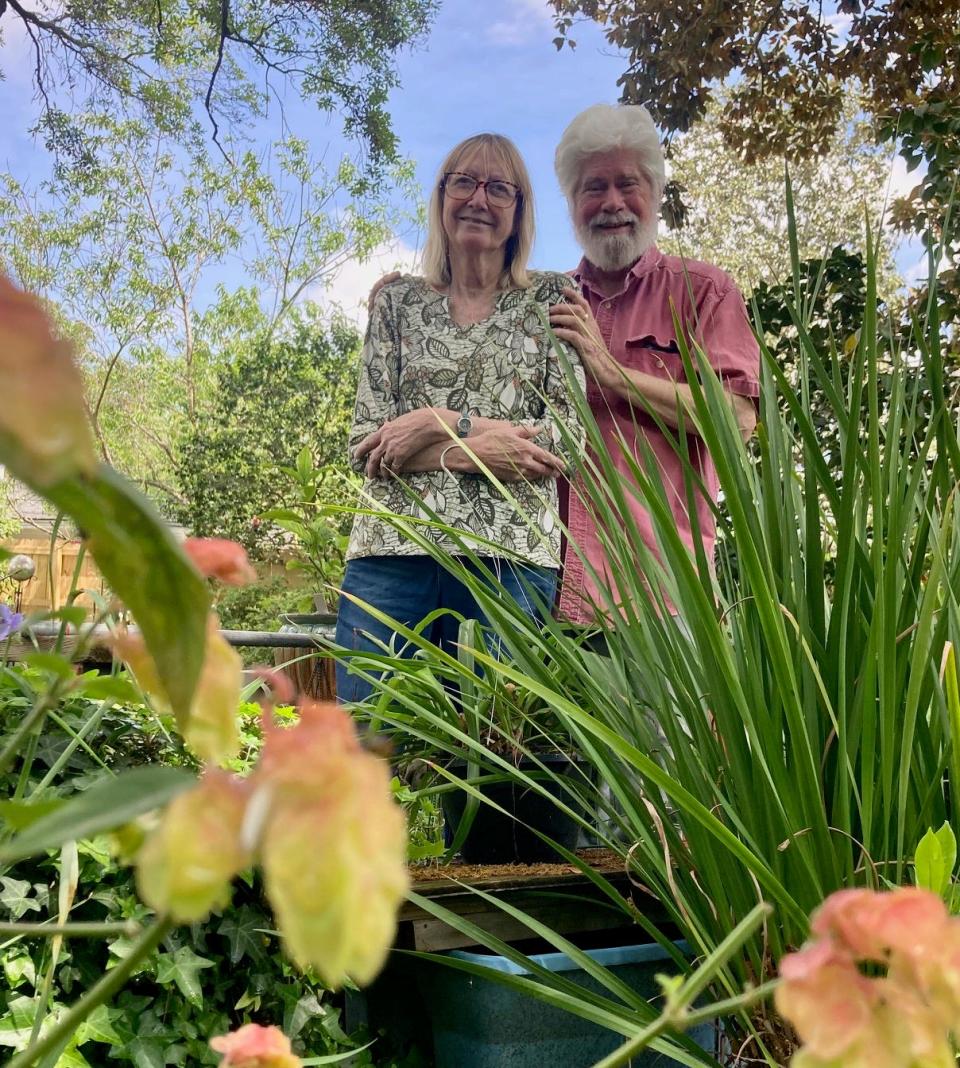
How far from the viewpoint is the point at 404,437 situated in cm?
143

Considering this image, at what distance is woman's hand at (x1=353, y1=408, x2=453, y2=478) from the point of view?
56.1 inches

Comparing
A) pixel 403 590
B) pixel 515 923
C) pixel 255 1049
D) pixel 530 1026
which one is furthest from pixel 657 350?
pixel 255 1049

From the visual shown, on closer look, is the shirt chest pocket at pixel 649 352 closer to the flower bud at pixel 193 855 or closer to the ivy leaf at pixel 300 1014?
the ivy leaf at pixel 300 1014

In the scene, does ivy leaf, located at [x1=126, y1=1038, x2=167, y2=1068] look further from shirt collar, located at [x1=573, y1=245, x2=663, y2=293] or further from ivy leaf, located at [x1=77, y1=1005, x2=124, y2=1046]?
shirt collar, located at [x1=573, y1=245, x2=663, y2=293]

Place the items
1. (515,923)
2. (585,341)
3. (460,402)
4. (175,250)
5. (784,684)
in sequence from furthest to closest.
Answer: (175,250)
(460,402)
(585,341)
(515,923)
(784,684)

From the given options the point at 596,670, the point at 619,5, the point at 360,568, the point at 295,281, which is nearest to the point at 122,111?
the point at 295,281

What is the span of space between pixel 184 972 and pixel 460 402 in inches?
35.5

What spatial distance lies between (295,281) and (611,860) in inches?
472

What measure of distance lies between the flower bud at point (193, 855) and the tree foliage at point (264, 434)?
6.84 metres

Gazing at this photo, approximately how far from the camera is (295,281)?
12.4 metres

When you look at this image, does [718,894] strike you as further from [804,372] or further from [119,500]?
[119,500]

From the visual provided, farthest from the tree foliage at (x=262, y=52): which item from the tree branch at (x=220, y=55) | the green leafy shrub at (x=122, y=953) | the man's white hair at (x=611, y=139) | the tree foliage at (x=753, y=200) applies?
the tree foliage at (x=753, y=200)

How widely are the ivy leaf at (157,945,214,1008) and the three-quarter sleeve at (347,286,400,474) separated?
857mm

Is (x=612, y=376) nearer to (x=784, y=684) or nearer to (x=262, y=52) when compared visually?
(x=784, y=684)
